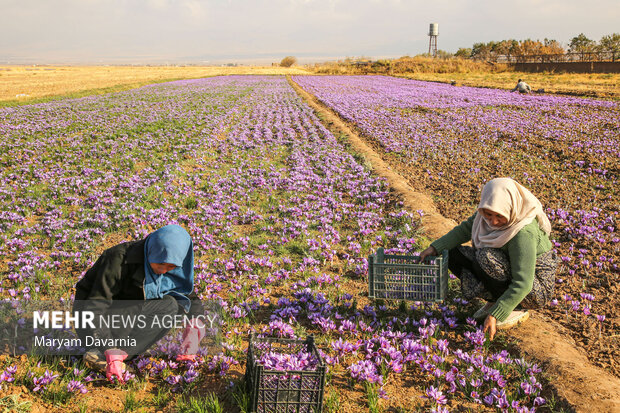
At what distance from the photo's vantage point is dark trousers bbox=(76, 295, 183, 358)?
3.89 metres

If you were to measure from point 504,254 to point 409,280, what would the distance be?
1.05 m

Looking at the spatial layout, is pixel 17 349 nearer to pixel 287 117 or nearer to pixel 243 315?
pixel 243 315

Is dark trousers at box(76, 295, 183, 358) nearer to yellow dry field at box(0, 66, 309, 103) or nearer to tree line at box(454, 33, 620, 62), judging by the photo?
yellow dry field at box(0, 66, 309, 103)

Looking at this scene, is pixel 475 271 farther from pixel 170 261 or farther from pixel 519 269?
pixel 170 261

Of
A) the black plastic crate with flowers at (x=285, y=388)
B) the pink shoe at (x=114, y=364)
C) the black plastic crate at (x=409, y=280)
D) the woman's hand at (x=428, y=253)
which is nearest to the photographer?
the black plastic crate with flowers at (x=285, y=388)

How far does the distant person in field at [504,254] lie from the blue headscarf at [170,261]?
2676 millimetres

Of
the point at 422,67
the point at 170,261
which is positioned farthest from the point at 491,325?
the point at 422,67

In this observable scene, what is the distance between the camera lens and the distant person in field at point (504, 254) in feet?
13.9

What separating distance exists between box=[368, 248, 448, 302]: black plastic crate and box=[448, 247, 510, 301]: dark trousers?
31cm

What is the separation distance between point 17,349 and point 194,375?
187 centimetres

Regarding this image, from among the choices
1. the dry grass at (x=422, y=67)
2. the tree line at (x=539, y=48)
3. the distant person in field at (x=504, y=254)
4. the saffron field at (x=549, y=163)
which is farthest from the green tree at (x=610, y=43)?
the distant person in field at (x=504, y=254)

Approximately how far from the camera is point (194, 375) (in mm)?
3846

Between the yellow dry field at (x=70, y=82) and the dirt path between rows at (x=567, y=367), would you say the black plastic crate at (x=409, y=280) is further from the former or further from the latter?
the yellow dry field at (x=70, y=82)

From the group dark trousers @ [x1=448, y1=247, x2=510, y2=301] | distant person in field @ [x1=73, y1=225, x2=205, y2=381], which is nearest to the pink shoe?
distant person in field @ [x1=73, y1=225, x2=205, y2=381]
